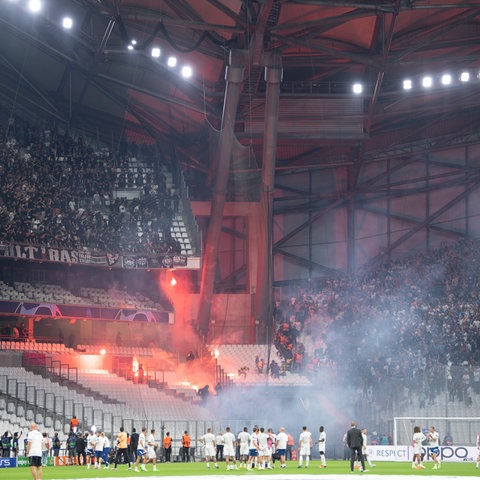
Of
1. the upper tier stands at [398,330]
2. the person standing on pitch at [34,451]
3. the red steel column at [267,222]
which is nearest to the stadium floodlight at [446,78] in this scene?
the red steel column at [267,222]

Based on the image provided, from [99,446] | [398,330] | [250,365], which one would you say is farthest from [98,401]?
[398,330]

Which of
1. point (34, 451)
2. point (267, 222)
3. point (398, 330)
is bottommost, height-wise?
point (34, 451)

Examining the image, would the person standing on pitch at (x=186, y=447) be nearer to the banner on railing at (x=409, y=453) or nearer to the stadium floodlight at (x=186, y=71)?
the banner on railing at (x=409, y=453)

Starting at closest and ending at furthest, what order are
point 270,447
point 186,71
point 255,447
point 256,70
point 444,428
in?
point 255,447, point 270,447, point 444,428, point 186,71, point 256,70

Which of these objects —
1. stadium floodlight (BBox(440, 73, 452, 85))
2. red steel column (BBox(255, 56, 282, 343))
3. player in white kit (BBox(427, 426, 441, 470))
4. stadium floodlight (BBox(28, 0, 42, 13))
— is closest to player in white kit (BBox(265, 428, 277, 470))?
player in white kit (BBox(427, 426, 441, 470))

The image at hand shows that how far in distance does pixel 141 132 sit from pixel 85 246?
11711mm

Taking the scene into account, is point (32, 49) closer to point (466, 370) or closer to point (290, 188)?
point (290, 188)

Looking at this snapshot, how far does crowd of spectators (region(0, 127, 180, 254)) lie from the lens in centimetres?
6000

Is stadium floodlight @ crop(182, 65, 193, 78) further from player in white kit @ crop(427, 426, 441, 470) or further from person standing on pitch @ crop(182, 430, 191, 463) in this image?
player in white kit @ crop(427, 426, 441, 470)

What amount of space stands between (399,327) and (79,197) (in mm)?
20445

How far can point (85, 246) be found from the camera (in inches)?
2421

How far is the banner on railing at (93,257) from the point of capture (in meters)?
58.2

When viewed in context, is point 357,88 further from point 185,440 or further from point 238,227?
point 185,440

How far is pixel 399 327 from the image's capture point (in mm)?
58469
